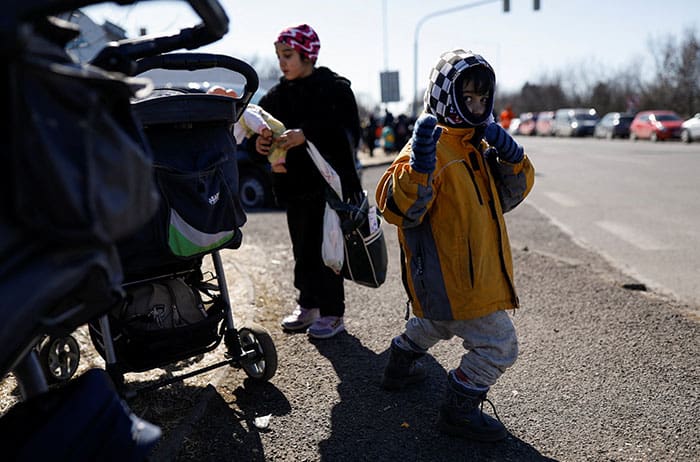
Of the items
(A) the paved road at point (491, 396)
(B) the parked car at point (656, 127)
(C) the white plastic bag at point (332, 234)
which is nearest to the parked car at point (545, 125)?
(B) the parked car at point (656, 127)

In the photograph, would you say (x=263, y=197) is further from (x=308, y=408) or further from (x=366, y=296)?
Result: (x=308, y=408)

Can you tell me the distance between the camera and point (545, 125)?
167ft

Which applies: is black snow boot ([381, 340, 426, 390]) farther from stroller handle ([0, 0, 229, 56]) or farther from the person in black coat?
stroller handle ([0, 0, 229, 56])

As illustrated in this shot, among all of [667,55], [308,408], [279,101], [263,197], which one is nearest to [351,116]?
[279,101]

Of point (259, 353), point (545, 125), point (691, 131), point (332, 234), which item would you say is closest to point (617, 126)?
point (691, 131)

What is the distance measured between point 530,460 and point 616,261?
15.2 feet

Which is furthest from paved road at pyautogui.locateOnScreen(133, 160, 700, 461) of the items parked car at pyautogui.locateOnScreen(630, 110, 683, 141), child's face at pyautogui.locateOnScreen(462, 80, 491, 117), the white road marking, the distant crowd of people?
parked car at pyautogui.locateOnScreen(630, 110, 683, 141)

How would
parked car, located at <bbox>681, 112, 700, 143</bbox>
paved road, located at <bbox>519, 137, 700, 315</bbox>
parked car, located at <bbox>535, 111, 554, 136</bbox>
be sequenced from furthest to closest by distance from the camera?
parked car, located at <bbox>535, 111, 554, 136</bbox>
parked car, located at <bbox>681, 112, 700, 143</bbox>
paved road, located at <bbox>519, 137, 700, 315</bbox>

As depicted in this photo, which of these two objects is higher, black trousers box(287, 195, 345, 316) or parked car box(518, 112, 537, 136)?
black trousers box(287, 195, 345, 316)

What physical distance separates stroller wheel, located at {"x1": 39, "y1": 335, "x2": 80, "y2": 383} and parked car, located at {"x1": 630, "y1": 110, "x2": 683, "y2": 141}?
34117 millimetres

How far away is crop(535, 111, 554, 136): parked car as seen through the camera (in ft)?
164

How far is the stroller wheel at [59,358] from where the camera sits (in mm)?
3471

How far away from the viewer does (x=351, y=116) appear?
4.55 metres

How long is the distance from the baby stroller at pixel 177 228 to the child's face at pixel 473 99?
1069mm
